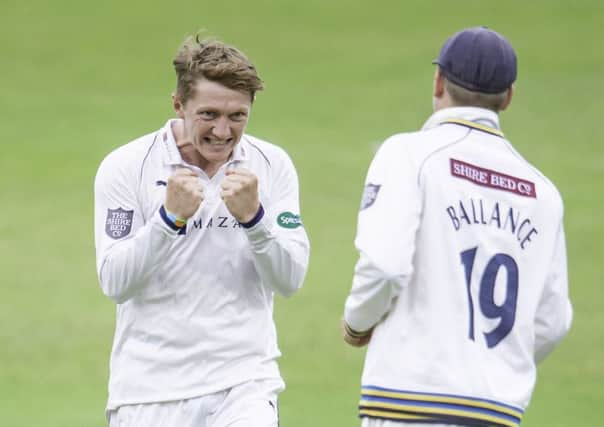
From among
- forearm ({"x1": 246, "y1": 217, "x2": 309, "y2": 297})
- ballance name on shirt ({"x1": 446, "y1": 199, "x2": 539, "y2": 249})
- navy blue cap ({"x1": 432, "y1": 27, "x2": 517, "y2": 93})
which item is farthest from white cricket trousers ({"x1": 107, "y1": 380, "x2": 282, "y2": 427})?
navy blue cap ({"x1": 432, "y1": 27, "x2": 517, "y2": 93})

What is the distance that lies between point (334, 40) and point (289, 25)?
3.81ft

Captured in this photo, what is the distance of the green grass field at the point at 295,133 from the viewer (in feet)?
44.1

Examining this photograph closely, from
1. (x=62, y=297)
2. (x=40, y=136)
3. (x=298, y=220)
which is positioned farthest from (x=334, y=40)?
(x=298, y=220)

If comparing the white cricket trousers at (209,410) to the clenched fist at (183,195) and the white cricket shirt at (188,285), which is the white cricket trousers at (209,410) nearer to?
the white cricket shirt at (188,285)

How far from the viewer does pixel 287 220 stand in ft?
21.0

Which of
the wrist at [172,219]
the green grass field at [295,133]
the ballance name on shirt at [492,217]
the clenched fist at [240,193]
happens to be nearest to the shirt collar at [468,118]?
the ballance name on shirt at [492,217]

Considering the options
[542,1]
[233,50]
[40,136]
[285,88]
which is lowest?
[233,50]

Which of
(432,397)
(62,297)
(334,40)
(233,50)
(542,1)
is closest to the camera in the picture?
(432,397)

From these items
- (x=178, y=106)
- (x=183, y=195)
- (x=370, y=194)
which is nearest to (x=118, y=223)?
(x=183, y=195)

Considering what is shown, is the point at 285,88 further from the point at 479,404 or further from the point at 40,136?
the point at 479,404

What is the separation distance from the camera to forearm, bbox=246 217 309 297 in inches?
241

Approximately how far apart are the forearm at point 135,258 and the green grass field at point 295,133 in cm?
584

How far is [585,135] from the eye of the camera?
72.7 ft

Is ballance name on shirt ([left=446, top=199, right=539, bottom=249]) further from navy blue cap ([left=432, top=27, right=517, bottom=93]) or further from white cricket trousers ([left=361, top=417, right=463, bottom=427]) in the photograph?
white cricket trousers ([left=361, top=417, right=463, bottom=427])
